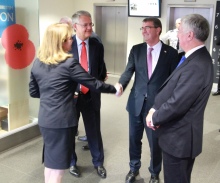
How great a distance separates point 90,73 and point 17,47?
4.35 ft

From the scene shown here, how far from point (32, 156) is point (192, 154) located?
2.12 metres

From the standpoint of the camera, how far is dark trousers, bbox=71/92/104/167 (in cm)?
273

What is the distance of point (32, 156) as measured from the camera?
3.31m

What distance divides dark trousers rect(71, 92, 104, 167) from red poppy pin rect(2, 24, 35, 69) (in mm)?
1268

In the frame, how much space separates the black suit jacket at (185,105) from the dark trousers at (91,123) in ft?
3.33

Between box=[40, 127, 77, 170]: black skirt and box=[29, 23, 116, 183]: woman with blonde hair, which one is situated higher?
box=[29, 23, 116, 183]: woman with blonde hair

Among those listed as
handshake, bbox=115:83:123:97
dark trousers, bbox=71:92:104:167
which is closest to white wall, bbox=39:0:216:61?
dark trousers, bbox=71:92:104:167

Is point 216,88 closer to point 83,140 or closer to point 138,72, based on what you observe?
point 83,140

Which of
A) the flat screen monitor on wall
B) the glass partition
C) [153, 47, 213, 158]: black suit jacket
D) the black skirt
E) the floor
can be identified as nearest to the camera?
[153, 47, 213, 158]: black suit jacket

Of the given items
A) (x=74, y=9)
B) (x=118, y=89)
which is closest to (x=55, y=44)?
(x=118, y=89)

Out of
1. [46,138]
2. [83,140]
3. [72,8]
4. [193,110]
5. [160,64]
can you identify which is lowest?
[83,140]

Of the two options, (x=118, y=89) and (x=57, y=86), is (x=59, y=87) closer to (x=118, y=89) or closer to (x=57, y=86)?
(x=57, y=86)

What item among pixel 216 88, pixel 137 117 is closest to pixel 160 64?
pixel 137 117

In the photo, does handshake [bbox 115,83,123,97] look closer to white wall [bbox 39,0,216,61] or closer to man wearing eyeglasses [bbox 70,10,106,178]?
man wearing eyeglasses [bbox 70,10,106,178]
